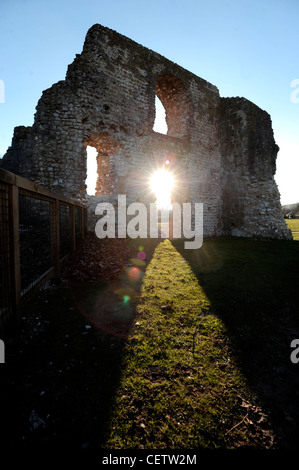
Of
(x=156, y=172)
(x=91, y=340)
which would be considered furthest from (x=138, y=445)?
(x=156, y=172)

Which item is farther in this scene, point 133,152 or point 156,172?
point 156,172

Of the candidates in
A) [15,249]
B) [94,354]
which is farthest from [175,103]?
[94,354]

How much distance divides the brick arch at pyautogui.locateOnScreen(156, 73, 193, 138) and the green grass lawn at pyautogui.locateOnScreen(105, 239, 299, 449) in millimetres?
10016

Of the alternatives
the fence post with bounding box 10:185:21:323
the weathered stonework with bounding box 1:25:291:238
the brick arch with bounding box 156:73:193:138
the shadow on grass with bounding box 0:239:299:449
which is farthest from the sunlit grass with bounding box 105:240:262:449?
the brick arch with bounding box 156:73:193:138

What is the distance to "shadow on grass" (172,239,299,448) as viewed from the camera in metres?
1.45

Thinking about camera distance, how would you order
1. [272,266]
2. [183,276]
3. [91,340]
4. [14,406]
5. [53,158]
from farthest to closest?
[53,158]
[272,266]
[183,276]
[91,340]
[14,406]

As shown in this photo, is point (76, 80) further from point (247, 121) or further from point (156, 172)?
point (247, 121)

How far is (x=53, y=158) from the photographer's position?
7.32m

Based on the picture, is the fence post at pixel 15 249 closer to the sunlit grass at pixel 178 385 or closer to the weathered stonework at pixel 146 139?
the sunlit grass at pixel 178 385

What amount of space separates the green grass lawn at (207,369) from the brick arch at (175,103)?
10.0m

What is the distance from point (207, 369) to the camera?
174 centimetres
